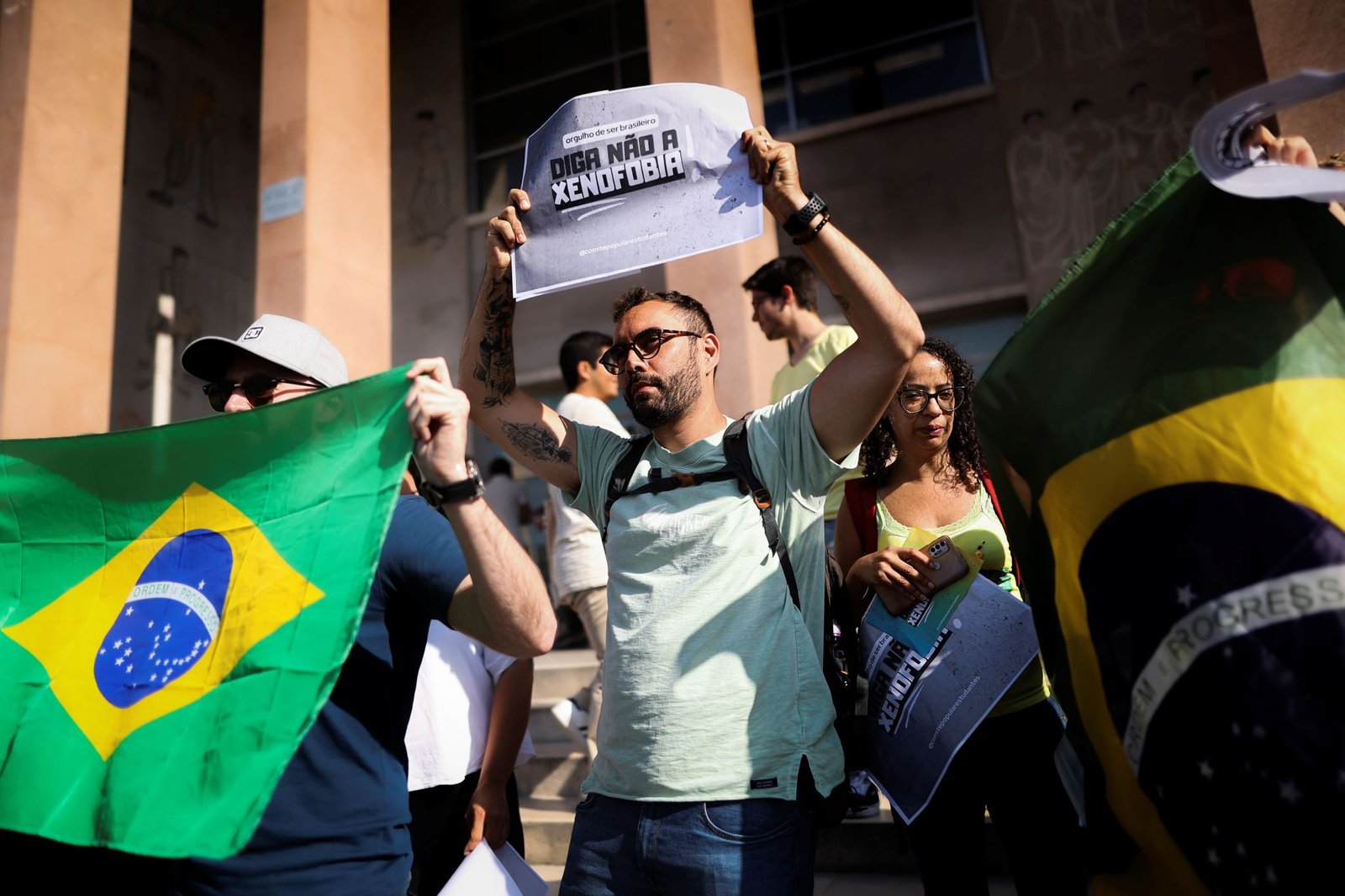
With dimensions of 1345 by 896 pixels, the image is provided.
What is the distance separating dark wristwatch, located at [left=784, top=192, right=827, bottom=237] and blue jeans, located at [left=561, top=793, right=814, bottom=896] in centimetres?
126

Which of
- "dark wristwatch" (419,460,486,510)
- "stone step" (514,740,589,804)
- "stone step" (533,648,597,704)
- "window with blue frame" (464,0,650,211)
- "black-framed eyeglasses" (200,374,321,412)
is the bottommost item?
"stone step" (514,740,589,804)

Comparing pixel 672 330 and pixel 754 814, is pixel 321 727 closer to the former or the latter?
pixel 754 814

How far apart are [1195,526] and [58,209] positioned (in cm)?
860

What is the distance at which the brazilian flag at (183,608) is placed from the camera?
1.58 m

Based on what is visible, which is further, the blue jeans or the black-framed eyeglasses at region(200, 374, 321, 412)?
the black-framed eyeglasses at region(200, 374, 321, 412)

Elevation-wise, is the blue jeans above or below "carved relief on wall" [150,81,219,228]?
below

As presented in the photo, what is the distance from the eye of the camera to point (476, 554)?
1.71 m

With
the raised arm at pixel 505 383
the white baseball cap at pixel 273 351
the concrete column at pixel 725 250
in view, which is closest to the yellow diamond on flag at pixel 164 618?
the white baseball cap at pixel 273 351

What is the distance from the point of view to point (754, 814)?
6.35ft

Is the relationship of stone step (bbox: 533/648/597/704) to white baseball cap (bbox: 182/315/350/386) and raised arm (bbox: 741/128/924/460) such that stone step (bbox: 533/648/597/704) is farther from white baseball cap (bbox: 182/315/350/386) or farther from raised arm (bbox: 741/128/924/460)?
raised arm (bbox: 741/128/924/460)

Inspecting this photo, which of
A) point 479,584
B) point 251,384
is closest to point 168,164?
point 251,384

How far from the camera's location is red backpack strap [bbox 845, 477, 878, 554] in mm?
2721

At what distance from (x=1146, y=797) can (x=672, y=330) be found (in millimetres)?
1457

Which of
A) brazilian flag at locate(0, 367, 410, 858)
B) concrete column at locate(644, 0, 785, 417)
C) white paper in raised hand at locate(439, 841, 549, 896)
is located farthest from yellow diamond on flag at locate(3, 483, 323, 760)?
concrete column at locate(644, 0, 785, 417)
